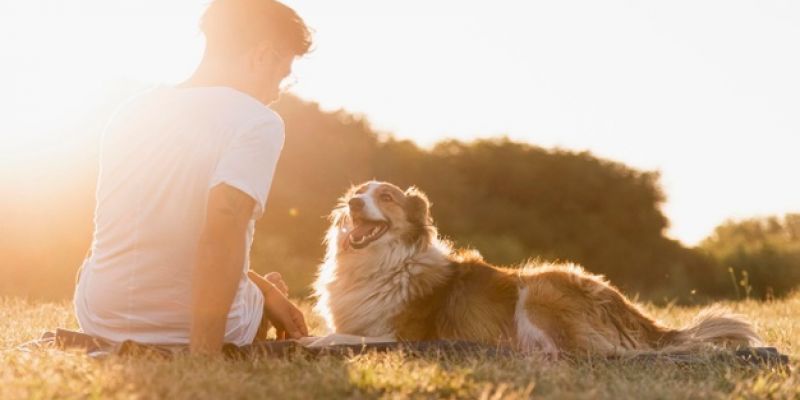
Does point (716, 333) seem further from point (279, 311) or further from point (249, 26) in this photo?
point (249, 26)

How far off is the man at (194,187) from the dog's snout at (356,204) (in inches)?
68.1

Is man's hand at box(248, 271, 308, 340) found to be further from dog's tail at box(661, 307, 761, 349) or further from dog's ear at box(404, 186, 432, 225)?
dog's tail at box(661, 307, 761, 349)

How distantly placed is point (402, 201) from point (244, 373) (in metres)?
2.88

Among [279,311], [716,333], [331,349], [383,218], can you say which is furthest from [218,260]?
[716,333]

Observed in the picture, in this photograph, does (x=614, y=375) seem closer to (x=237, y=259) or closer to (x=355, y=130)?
(x=237, y=259)

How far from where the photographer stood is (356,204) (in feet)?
19.4

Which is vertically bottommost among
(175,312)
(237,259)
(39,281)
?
(39,281)

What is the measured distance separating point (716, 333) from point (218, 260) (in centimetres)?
337

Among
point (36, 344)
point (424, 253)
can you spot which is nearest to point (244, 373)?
point (36, 344)

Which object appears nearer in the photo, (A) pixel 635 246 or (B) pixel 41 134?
(B) pixel 41 134

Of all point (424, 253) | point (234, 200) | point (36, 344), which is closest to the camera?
point (234, 200)

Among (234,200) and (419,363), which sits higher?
(234,200)

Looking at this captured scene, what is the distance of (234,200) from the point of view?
3.61m

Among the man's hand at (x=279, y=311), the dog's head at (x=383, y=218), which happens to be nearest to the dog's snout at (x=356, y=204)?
the dog's head at (x=383, y=218)
